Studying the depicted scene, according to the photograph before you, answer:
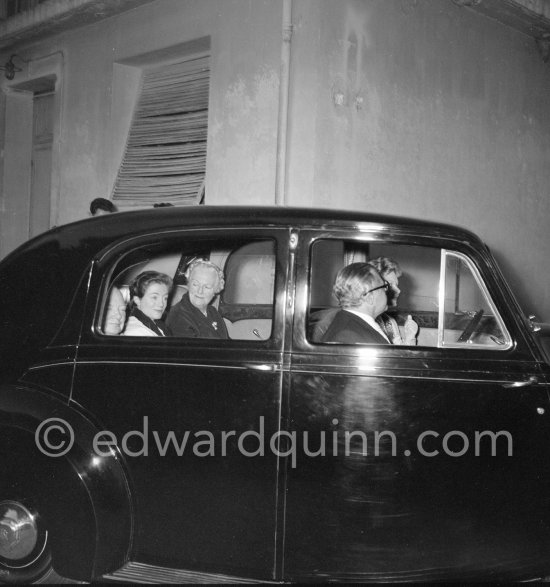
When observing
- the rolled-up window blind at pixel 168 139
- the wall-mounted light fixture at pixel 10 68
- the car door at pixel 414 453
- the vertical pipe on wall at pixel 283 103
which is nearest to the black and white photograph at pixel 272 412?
the car door at pixel 414 453

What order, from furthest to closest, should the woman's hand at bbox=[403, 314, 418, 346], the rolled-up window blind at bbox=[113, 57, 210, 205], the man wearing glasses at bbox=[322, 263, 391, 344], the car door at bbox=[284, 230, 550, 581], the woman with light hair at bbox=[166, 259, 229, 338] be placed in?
1. the rolled-up window blind at bbox=[113, 57, 210, 205]
2. the woman's hand at bbox=[403, 314, 418, 346]
3. the woman with light hair at bbox=[166, 259, 229, 338]
4. the man wearing glasses at bbox=[322, 263, 391, 344]
5. the car door at bbox=[284, 230, 550, 581]

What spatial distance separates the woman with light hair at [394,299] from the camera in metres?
3.70

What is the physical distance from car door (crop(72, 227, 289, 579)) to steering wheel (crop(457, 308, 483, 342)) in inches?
31.7

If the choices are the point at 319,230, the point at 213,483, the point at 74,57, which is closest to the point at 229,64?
the point at 74,57

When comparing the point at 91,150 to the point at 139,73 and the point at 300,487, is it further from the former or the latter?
the point at 300,487

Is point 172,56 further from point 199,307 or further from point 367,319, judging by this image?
point 367,319

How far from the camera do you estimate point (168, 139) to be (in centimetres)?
869

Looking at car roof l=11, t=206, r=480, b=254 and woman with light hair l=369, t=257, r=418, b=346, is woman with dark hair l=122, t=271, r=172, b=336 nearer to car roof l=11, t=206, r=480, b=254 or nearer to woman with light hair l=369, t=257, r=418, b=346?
car roof l=11, t=206, r=480, b=254

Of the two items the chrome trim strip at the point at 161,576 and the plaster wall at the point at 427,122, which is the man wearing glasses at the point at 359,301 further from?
the plaster wall at the point at 427,122

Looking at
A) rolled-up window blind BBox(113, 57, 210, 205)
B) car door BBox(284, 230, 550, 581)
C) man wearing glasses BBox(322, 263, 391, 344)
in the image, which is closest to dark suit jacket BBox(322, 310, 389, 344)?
Answer: man wearing glasses BBox(322, 263, 391, 344)

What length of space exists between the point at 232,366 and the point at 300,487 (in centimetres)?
53

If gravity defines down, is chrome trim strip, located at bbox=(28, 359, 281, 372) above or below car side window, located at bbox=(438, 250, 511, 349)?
below

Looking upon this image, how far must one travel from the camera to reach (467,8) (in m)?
8.65

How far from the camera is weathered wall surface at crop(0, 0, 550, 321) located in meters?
7.34
